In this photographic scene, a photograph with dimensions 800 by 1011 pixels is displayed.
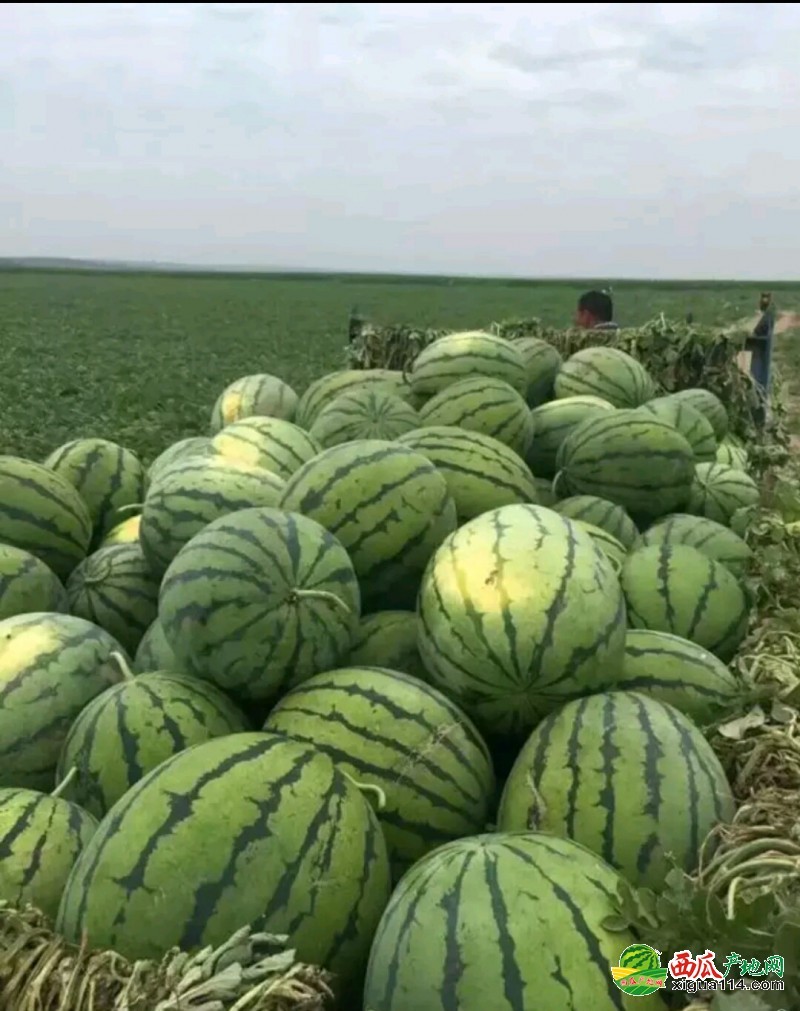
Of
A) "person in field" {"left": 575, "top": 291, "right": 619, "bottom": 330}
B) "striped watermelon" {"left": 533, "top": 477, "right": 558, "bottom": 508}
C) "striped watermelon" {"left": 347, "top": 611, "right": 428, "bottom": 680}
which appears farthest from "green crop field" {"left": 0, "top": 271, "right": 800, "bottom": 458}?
"striped watermelon" {"left": 347, "top": 611, "right": 428, "bottom": 680}

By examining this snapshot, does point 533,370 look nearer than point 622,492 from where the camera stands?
No

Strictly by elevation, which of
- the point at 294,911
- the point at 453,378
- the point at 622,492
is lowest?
the point at 294,911

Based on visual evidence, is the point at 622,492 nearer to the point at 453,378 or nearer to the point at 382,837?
the point at 453,378

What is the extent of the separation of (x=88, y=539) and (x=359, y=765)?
1584mm

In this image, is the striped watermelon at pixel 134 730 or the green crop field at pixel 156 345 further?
the green crop field at pixel 156 345

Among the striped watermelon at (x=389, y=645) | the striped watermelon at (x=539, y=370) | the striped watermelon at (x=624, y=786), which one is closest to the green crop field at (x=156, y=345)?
the striped watermelon at (x=539, y=370)

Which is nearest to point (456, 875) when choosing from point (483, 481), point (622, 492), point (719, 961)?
point (719, 961)

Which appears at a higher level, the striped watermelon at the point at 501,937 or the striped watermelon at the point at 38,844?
the striped watermelon at the point at 501,937

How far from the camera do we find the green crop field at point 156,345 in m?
13.5

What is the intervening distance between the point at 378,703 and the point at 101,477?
1899mm

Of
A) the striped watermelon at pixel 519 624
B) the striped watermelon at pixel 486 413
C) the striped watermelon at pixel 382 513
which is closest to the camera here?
the striped watermelon at pixel 519 624

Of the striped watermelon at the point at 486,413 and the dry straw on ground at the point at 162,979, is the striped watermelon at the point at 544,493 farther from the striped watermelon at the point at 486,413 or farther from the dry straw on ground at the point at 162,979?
the dry straw on ground at the point at 162,979

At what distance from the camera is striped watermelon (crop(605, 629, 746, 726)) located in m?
2.32

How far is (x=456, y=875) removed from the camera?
63.8 inches
